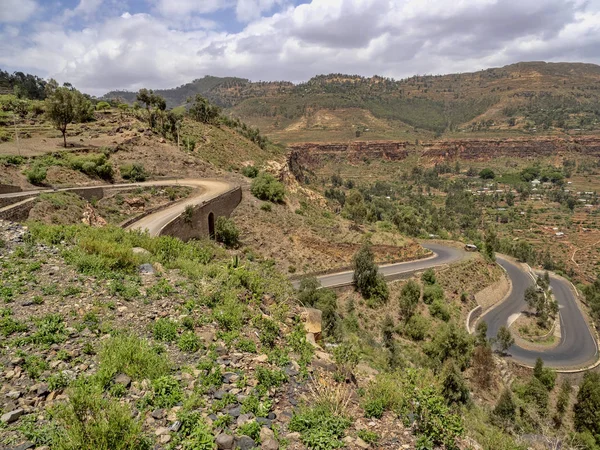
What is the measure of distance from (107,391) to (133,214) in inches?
776

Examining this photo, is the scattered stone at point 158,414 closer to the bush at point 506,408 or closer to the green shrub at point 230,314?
the green shrub at point 230,314

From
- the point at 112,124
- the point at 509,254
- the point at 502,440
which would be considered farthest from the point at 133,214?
the point at 509,254

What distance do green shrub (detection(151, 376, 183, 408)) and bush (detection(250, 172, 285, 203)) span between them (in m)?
28.7

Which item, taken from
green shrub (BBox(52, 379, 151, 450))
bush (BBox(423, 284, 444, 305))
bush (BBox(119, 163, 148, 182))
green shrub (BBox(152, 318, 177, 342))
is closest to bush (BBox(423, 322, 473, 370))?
bush (BBox(423, 284, 444, 305))

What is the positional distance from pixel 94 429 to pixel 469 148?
159 metres

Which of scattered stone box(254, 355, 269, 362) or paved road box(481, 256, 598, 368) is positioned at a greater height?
scattered stone box(254, 355, 269, 362)

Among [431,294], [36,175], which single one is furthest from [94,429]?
[431,294]

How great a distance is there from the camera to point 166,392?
5.63 metres

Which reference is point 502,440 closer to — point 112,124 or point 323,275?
point 323,275

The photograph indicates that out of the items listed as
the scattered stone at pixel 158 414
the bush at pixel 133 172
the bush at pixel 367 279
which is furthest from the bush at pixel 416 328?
the bush at pixel 133 172

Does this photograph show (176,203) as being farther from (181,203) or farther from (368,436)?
(368,436)

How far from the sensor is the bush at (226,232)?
25344 millimetres

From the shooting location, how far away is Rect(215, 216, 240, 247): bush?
25344 mm

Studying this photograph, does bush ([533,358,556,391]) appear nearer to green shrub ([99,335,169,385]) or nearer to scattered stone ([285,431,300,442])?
scattered stone ([285,431,300,442])
